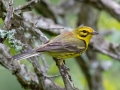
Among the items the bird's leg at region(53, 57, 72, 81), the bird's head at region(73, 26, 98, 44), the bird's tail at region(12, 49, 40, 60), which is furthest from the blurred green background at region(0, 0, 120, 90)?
the bird's tail at region(12, 49, 40, 60)

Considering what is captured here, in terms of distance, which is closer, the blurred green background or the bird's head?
the bird's head

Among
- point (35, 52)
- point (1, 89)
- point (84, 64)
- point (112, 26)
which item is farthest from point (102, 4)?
point (1, 89)

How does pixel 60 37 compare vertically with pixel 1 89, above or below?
below

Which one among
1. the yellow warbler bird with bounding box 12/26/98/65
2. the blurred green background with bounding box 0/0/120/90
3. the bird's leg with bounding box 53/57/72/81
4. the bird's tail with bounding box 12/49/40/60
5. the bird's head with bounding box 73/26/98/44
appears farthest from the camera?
the blurred green background with bounding box 0/0/120/90

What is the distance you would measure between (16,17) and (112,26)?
2.21 meters

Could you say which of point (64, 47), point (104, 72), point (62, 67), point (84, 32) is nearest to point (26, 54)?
point (62, 67)

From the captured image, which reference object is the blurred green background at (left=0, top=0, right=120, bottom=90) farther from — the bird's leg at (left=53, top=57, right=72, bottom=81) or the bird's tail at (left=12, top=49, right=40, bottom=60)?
the bird's tail at (left=12, top=49, right=40, bottom=60)

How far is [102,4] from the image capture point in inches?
169

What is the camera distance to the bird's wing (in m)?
2.95

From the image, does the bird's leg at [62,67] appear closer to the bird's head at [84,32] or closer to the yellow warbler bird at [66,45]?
the yellow warbler bird at [66,45]

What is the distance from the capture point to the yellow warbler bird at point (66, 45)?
292 centimetres

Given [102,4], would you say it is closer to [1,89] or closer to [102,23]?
[102,23]

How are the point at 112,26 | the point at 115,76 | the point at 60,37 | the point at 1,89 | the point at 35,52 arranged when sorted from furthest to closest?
the point at 1,89 → the point at 115,76 → the point at 112,26 → the point at 60,37 → the point at 35,52

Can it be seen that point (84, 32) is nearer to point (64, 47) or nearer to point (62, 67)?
point (64, 47)
